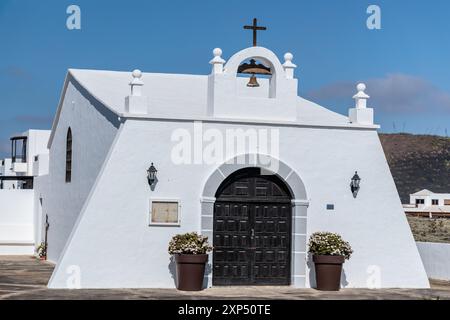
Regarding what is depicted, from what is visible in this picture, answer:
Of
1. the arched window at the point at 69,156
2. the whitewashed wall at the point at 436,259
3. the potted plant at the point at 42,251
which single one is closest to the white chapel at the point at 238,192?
the whitewashed wall at the point at 436,259

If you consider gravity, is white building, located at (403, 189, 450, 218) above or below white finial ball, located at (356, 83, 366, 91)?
below

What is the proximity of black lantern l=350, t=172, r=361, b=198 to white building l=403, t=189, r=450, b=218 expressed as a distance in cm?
3030

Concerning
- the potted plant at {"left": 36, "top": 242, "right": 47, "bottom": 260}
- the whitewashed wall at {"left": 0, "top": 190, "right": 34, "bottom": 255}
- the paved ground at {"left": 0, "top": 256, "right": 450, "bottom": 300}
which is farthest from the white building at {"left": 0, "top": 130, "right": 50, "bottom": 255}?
the paved ground at {"left": 0, "top": 256, "right": 450, "bottom": 300}

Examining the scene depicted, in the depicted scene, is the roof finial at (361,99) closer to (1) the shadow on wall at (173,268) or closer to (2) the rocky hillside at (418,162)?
(1) the shadow on wall at (173,268)

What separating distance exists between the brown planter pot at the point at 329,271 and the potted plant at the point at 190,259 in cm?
245

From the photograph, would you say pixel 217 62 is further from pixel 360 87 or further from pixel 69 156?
pixel 69 156

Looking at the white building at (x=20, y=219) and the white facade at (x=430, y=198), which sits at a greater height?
the white facade at (x=430, y=198)

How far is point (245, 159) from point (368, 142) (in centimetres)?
292

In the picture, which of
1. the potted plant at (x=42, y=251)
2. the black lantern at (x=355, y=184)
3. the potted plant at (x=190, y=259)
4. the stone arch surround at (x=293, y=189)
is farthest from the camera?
the potted plant at (x=42, y=251)

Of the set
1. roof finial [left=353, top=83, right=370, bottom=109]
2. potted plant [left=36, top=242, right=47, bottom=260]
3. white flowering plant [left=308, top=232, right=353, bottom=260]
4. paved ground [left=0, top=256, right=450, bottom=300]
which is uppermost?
roof finial [left=353, top=83, right=370, bottom=109]

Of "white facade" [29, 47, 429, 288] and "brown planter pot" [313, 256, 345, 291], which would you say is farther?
"brown planter pot" [313, 256, 345, 291]

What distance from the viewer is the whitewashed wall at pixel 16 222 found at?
2752 cm

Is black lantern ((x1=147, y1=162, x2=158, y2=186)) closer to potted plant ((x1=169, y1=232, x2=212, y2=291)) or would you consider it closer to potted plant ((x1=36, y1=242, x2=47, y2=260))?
potted plant ((x1=169, y1=232, x2=212, y2=291))

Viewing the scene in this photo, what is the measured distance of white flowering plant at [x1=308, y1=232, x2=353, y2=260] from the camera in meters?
17.3
